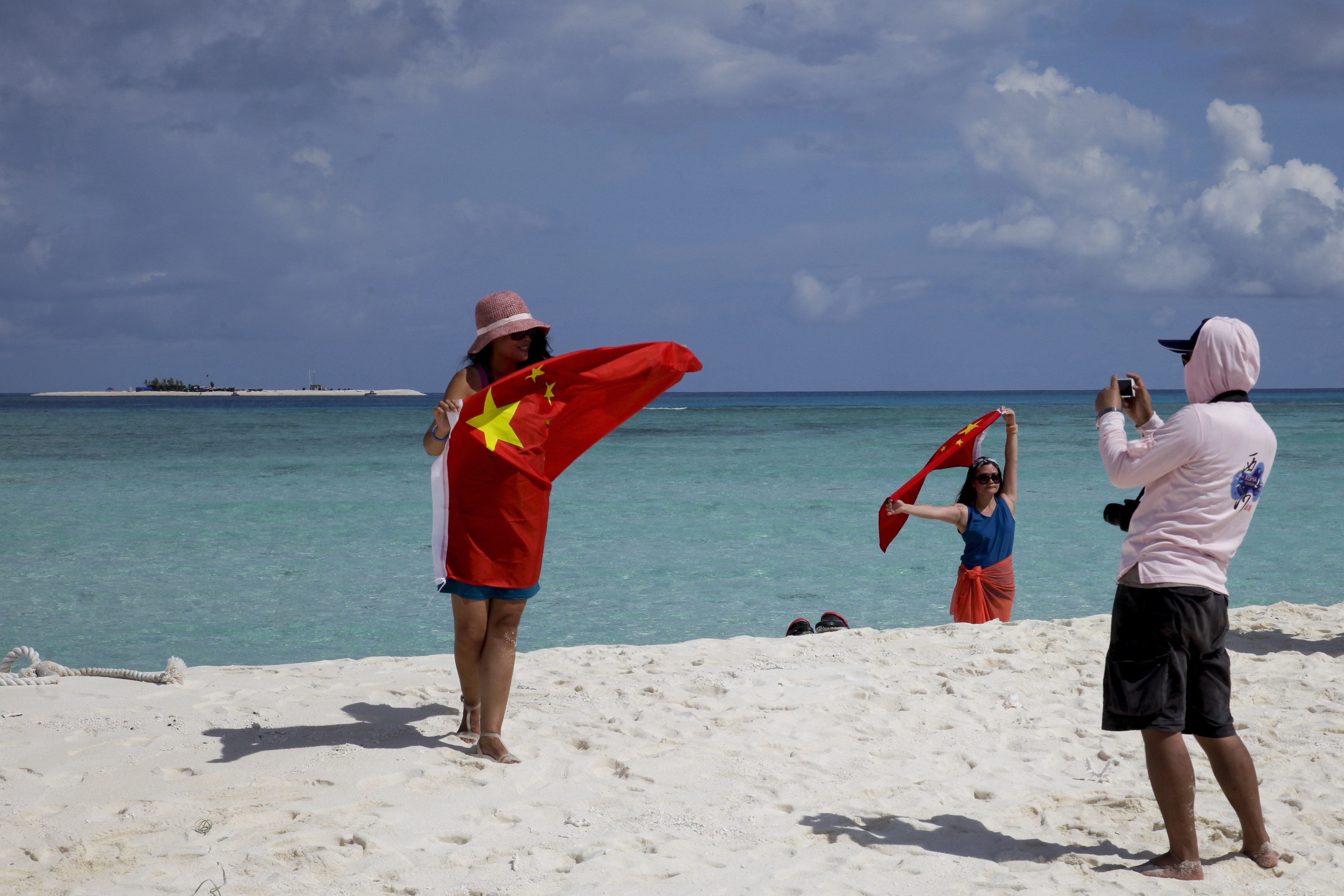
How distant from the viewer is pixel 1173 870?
312 centimetres

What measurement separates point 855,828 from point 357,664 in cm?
378

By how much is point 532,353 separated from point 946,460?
3.57 m

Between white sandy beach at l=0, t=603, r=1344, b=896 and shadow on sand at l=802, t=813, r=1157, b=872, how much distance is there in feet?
0.04

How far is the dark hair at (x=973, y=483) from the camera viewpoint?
6.54 m

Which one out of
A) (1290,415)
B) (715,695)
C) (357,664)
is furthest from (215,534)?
(1290,415)

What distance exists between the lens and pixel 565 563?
1252 cm

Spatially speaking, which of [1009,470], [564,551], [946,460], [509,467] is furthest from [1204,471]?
[564,551]

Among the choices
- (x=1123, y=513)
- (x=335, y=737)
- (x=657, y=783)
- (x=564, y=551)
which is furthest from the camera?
(x=564, y=551)

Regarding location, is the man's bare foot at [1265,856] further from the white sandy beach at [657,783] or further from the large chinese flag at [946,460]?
the large chinese flag at [946,460]

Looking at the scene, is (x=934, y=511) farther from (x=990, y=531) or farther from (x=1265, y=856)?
(x=1265, y=856)

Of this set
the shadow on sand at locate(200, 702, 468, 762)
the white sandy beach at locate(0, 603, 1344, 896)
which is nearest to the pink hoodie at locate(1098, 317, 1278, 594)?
the white sandy beach at locate(0, 603, 1344, 896)

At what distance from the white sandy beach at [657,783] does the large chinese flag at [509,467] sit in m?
0.88

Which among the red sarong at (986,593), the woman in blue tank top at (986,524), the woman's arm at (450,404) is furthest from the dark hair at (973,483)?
the woman's arm at (450,404)

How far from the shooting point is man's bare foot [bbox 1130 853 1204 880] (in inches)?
122
